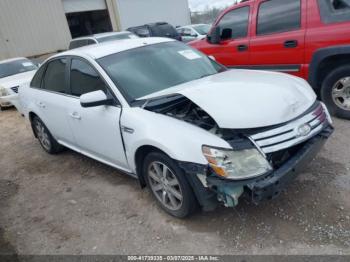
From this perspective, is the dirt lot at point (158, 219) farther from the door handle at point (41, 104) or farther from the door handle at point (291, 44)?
the door handle at point (291, 44)

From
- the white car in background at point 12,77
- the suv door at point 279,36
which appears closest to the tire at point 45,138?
the white car in background at point 12,77

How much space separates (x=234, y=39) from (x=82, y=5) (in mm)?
18202

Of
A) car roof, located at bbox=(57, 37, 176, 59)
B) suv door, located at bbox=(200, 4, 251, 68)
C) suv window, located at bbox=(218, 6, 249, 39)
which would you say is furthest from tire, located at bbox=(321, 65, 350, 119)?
car roof, located at bbox=(57, 37, 176, 59)

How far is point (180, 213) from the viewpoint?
3.01m

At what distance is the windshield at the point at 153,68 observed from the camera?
3.38 meters

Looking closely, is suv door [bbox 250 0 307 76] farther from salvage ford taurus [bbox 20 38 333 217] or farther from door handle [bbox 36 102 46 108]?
Result: door handle [bbox 36 102 46 108]

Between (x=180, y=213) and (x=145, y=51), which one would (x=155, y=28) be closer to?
(x=145, y=51)

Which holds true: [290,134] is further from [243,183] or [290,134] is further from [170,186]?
[170,186]

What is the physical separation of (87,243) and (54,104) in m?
2.04

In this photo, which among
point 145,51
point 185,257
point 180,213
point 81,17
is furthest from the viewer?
point 81,17

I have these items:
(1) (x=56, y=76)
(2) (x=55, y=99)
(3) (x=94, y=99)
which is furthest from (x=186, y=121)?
(1) (x=56, y=76)

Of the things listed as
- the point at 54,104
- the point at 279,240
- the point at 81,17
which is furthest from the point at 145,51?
the point at 81,17

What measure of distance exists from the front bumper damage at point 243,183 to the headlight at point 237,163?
5 centimetres

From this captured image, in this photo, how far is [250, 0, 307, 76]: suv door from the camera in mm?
4770
